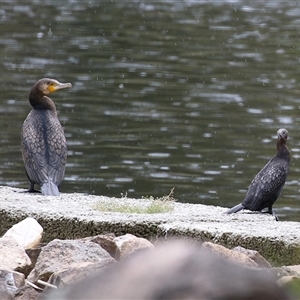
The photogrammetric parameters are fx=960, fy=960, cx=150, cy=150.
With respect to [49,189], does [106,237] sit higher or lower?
higher

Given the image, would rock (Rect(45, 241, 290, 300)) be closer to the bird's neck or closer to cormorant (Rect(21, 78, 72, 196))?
the bird's neck

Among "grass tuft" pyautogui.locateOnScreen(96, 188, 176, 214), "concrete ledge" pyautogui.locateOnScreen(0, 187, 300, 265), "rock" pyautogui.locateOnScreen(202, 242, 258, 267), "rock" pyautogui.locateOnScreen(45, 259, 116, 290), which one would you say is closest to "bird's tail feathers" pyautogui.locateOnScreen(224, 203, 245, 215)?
"concrete ledge" pyautogui.locateOnScreen(0, 187, 300, 265)

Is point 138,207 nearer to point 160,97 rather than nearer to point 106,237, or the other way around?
point 106,237

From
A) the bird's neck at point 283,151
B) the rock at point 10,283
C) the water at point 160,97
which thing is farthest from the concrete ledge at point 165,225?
the water at point 160,97

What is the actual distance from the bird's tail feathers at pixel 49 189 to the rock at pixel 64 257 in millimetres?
2926

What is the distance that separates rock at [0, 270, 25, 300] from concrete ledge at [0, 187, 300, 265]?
1086mm

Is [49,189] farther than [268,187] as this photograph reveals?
Yes

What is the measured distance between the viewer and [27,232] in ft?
17.4

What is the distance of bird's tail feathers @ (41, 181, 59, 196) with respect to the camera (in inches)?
297

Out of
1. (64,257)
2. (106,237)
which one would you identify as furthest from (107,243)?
(64,257)

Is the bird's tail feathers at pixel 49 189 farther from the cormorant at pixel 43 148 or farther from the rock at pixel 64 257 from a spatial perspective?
the rock at pixel 64 257

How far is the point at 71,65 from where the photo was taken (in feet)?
71.6

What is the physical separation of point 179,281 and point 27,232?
4109 millimetres

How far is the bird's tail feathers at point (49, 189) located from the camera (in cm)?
755
